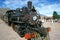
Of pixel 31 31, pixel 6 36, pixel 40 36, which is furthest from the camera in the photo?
pixel 6 36

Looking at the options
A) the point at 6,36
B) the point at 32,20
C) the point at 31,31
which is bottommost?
the point at 6,36

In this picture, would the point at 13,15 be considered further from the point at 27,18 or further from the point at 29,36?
the point at 29,36

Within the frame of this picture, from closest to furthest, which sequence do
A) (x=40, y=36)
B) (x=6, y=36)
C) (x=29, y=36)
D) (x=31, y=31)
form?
(x=29, y=36) → (x=31, y=31) → (x=40, y=36) → (x=6, y=36)

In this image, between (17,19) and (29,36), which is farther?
(17,19)

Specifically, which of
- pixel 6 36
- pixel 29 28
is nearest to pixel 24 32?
pixel 29 28

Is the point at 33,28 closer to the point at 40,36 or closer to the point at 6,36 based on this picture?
the point at 40,36

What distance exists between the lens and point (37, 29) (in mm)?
3178

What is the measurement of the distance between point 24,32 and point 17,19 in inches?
14.4

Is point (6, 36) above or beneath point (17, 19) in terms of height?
beneath

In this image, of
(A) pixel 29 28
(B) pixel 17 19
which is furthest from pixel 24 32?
(B) pixel 17 19

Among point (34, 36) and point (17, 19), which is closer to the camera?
point (34, 36)

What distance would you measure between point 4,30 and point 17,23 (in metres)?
0.68

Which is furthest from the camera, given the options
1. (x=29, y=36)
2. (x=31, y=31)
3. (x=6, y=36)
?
(x=6, y=36)

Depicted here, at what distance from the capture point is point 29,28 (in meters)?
3.16
